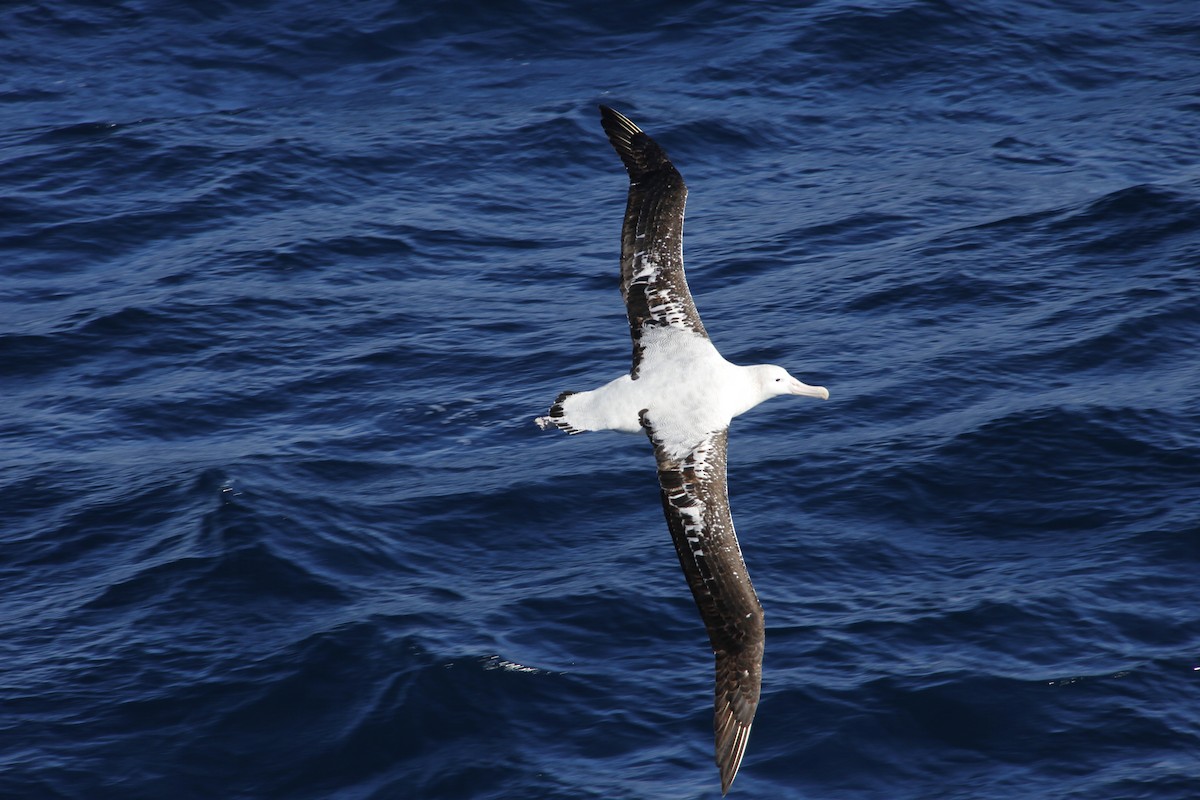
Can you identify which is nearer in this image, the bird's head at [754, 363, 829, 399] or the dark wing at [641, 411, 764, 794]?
the dark wing at [641, 411, 764, 794]

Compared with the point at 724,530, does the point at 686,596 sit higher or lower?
lower

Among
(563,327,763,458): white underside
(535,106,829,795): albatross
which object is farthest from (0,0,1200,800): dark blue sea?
(563,327,763,458): white underside

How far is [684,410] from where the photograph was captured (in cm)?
1260

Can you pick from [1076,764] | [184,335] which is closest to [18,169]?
[184,335]

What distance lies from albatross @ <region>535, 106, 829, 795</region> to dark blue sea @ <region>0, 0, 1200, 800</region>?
2.13 meters

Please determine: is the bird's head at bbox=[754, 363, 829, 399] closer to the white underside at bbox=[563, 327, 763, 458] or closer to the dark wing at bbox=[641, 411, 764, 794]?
the white underside at bbox=[563, 327, 763, 458]

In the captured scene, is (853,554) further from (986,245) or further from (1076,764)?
(986,245)

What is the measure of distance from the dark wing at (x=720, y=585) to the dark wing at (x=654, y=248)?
1.33 metres

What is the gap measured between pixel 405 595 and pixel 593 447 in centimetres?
358

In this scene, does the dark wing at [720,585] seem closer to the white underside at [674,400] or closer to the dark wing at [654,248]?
the white underside at [674,400]

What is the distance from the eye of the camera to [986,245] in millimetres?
21781

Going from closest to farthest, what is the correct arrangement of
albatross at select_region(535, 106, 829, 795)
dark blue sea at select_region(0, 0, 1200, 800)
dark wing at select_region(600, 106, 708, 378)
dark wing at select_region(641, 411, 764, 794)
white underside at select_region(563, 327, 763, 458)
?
dark wing at select_region(641, 411, 764, 794), albatross at select_region(535, 106, 829, 795), white underside at select_region(563, 327, 763, 458), dark wing at select_region(600, 106, 708, 378), dark blue sea at select_region(0, 0, 1200, 800)

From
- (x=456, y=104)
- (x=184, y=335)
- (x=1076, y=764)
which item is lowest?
(x=1076, y=764)

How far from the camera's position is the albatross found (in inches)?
456
